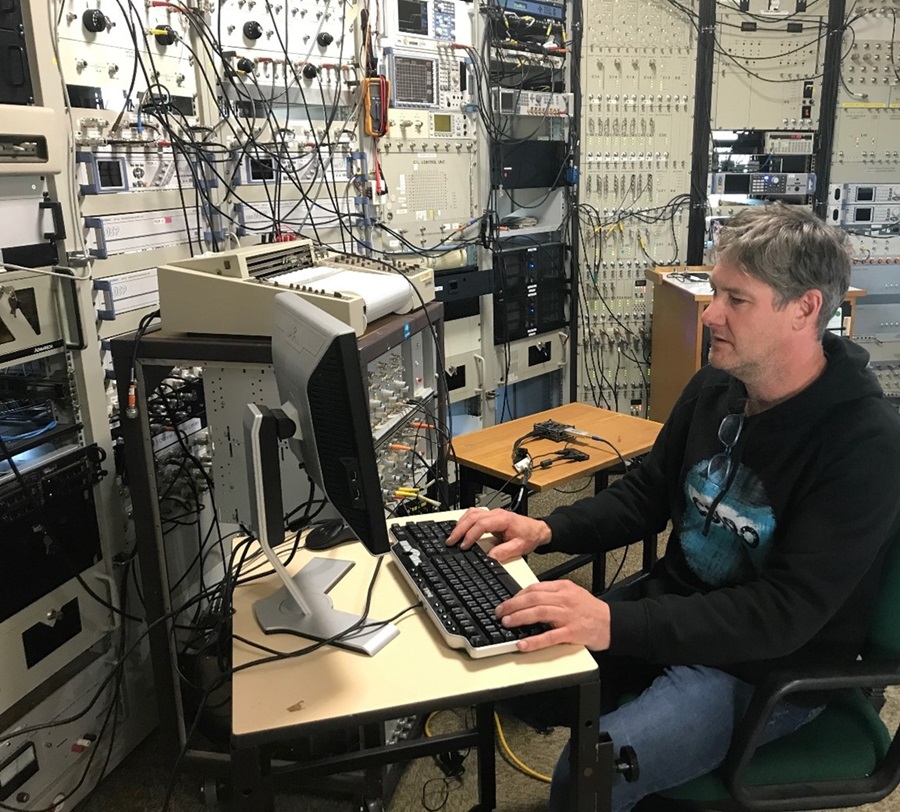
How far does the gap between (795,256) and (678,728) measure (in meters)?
0.79

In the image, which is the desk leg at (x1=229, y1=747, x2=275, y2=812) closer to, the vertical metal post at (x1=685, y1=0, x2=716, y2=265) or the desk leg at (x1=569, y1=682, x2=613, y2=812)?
the desk leg at (x1=569, y1=682, x2=613, y2=812)

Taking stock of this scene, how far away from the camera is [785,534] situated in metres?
1.28

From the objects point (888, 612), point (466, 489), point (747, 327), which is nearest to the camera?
point (888, 612)

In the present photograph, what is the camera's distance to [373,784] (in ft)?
5.98

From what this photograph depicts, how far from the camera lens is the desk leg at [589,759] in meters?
1.07

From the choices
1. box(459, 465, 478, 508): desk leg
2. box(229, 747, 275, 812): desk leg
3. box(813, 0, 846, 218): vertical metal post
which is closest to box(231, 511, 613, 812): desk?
box(229, 747, 275, 812): desk leg

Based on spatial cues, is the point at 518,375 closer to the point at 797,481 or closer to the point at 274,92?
the point at 274,92

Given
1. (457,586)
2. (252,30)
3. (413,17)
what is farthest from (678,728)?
(413,17)

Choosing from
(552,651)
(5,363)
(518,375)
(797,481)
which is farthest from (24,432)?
(518,375)

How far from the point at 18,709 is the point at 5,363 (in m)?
0.76

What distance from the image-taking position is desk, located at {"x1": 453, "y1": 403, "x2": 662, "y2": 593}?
2.24m

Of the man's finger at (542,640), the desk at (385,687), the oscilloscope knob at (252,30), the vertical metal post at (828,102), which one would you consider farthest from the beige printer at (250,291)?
the vertical metal post at (828,102)

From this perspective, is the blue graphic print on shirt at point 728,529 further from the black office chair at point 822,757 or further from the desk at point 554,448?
the desk at point 554,448

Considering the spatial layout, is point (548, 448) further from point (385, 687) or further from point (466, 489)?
point (385, 687)
